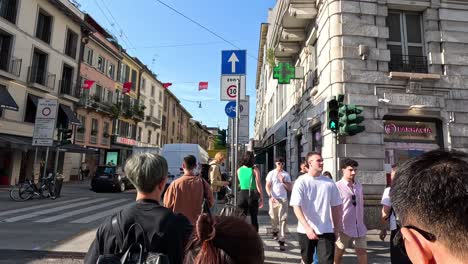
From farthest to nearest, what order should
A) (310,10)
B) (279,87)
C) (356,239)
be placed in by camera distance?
(279,87) → (310,10) → (356,239)

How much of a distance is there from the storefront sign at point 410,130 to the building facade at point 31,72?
1957 cm

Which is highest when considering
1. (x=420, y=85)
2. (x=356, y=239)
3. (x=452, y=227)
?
(x=420, y=85)

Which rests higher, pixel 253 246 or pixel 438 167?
pixel 438 167

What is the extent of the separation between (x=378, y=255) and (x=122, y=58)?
3656cm

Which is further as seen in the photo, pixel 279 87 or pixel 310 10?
pixel 279 87

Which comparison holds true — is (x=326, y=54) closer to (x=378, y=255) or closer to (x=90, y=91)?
(x=378, y=255)

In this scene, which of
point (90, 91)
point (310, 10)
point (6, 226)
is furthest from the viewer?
point (90, 91)

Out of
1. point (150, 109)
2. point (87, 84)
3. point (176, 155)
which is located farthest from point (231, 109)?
point (150, 109)

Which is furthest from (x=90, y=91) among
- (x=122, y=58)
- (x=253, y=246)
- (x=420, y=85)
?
(x=253, y=246)

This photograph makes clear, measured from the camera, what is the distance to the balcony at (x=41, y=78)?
23.3m

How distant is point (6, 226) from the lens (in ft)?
28.9

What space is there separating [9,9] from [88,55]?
9.52 m

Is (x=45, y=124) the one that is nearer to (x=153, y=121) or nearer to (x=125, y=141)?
(x=125, y=141)

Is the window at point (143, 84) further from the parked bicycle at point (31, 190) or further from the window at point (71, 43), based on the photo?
the parked bicycle at point (31, 190)
